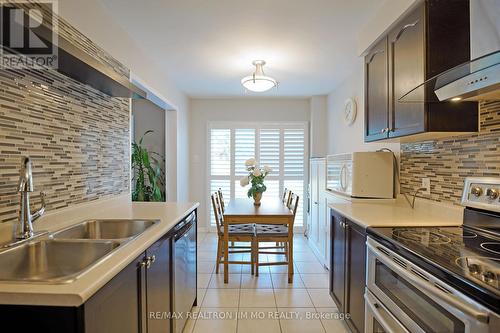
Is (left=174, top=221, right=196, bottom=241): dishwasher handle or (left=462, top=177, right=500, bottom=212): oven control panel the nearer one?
(left=462, top=177, right=500, bottom=212): oven control panel

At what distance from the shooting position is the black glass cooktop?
90 centimetres

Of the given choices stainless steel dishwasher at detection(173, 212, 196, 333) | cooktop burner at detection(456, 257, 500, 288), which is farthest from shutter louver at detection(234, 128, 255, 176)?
cooktop burner at detection(456, 257, 500, 288)

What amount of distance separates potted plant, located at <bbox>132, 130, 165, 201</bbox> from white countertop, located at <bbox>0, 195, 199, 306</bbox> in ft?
5.20

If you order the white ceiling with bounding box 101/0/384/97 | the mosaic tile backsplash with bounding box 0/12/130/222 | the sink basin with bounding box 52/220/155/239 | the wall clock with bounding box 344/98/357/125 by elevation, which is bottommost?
the sink basin with bounding box 52/220/155/239

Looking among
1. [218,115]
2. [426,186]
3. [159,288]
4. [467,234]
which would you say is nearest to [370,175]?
[426,186]

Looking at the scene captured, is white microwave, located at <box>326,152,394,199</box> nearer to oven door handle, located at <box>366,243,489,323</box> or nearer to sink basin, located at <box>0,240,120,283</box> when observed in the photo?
oven door handle, located at <box>366,243,489,323</box>

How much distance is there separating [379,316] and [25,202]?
1832 millimetres

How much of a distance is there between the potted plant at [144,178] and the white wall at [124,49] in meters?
0.32

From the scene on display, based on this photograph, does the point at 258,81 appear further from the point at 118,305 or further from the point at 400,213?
the point at 118,305

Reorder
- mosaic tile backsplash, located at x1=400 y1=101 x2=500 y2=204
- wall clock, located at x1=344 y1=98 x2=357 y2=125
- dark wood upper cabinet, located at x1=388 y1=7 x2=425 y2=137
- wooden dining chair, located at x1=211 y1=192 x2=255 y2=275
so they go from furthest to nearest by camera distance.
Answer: wall clock, located at x1=344 y1=98 x2=357 y2=125 < wooden dining chair, located at x1=211 y1=192 x2=255 y2=275 < dark wood upper cabinet, located at x1=388 y1=7 x2=425 y2=137 < mosaic tile backsplash, located at x1=400 y1=101 x2=500 y2=204

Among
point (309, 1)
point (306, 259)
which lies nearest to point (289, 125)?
point (306, 259)

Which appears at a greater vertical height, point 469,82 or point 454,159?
point 469,82

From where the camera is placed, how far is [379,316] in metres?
1.47

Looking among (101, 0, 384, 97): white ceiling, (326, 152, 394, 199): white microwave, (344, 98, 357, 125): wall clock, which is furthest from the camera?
(344, 98, 357, 125): wall clock
